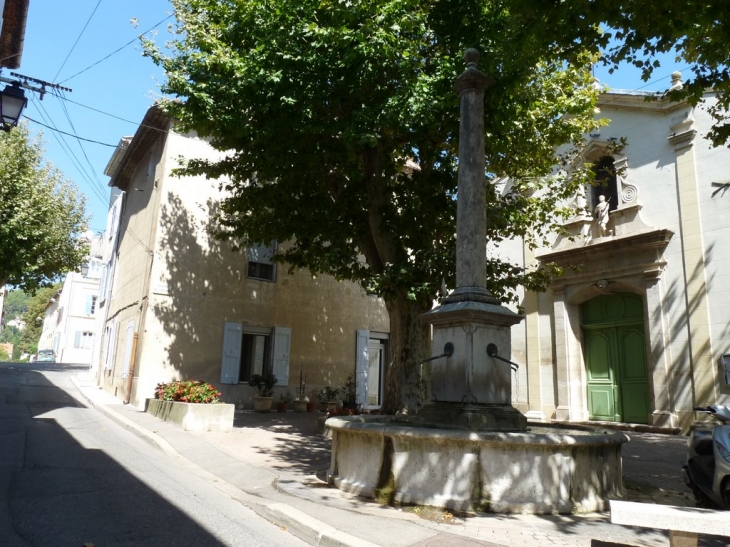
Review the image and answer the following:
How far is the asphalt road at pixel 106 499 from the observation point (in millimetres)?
4594

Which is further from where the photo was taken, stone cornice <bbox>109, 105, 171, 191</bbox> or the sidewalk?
stone cornice <bbox>109, 105, 171, 191</bbox>

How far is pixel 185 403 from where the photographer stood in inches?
430

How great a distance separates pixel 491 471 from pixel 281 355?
36.4 ft

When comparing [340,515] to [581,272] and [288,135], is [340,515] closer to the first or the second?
[288,135]

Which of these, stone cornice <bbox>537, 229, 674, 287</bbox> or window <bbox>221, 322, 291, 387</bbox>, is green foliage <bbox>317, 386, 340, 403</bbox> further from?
stone cornice <bbox>537, 229, 674, 287</bbox>

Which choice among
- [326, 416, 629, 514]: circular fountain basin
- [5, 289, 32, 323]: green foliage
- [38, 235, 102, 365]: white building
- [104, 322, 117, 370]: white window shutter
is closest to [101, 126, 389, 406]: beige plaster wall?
[104, 322, 117, 370]: white window shutter

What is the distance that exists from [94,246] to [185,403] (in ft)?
83.7

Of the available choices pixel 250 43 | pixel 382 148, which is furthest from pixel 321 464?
pixel 250 43

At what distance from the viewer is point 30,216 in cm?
1741

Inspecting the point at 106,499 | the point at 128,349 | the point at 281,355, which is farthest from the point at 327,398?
the point at 106,499

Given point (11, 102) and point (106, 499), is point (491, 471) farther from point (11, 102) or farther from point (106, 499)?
point (11, 102)

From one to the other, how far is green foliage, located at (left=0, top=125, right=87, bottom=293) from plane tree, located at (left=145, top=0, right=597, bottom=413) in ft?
27.9

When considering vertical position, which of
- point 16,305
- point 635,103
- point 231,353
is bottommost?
point 231,353

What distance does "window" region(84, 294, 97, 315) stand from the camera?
44.6 metres
